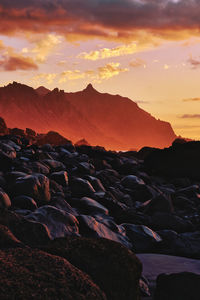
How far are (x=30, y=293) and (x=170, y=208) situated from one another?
5.98 metres

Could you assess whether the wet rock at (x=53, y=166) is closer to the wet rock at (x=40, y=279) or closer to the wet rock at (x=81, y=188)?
the wet rock at (x=81, y=188)

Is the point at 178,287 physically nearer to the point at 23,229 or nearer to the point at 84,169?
the point at 23,229

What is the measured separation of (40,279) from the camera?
7.47ft

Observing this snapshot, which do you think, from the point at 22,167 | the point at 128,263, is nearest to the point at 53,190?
the point at 22,167

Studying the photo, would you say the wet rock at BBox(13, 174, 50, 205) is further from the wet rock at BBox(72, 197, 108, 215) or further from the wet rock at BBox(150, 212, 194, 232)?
the wet rock at BBox(150, 212, 194, 232)

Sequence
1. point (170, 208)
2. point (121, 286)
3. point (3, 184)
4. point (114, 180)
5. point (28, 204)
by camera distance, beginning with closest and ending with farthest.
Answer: point (121, 286), point (28, 204), point (3, 184), point (170, 208), point (114, 180)

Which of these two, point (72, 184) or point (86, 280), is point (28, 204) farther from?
point (86, 280)

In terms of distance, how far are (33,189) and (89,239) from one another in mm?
3705

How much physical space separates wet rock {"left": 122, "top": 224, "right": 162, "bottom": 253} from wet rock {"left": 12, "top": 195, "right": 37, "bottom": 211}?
59.2 inches

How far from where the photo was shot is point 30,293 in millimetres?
2107

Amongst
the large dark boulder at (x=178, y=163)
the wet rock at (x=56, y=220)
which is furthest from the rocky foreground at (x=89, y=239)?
the large dark boulder at (x=178, y=163)

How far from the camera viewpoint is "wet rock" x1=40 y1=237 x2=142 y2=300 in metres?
2.79

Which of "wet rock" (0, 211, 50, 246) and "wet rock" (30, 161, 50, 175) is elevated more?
"wet rock" (0, 211, 50, 246)

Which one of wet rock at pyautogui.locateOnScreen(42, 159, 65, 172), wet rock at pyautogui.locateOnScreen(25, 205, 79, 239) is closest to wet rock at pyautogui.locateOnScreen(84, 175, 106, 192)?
wet rock at pyautogui.locateOnScreen(42, 159, 65, 172)
